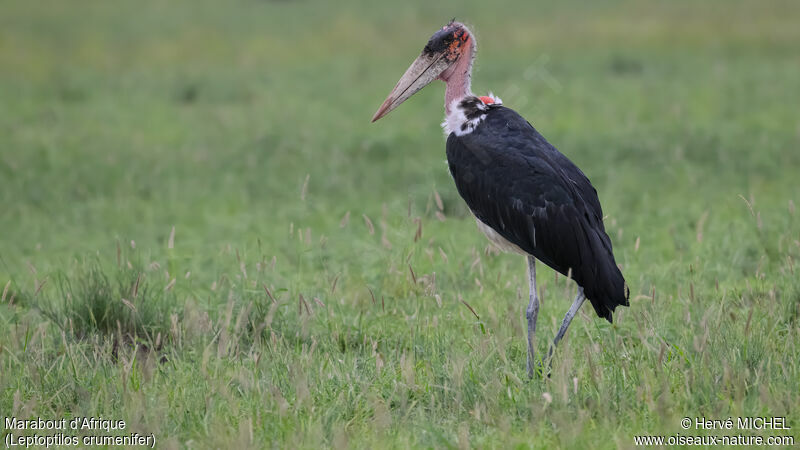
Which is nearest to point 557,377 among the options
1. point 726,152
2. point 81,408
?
point 81,408

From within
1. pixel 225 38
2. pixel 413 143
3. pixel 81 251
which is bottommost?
pixel 81 251

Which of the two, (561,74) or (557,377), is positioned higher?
(561,74)

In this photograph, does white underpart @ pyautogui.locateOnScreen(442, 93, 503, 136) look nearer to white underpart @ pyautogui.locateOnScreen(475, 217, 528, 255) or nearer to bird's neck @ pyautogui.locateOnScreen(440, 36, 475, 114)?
bird's neck @ pyautogui.locateOnScreen(440, 36, 475, 114)

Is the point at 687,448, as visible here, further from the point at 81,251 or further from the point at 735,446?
the point at 81,251

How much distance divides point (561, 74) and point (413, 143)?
4.21m

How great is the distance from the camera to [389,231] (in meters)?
6.39

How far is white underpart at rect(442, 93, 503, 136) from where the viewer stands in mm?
4895

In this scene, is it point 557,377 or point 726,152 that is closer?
point 557,377

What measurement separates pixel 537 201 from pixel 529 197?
0.04 meters

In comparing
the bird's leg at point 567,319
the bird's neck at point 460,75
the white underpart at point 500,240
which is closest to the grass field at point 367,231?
the bird's leg at point 567,319

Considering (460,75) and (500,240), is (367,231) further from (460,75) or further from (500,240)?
(500,240)

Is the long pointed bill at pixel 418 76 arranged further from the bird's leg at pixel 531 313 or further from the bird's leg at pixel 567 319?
the bird's leg at pixel 567 319

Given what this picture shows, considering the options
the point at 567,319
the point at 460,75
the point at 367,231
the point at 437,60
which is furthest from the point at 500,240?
the point at 367,231

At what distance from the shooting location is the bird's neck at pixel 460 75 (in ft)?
17.0
